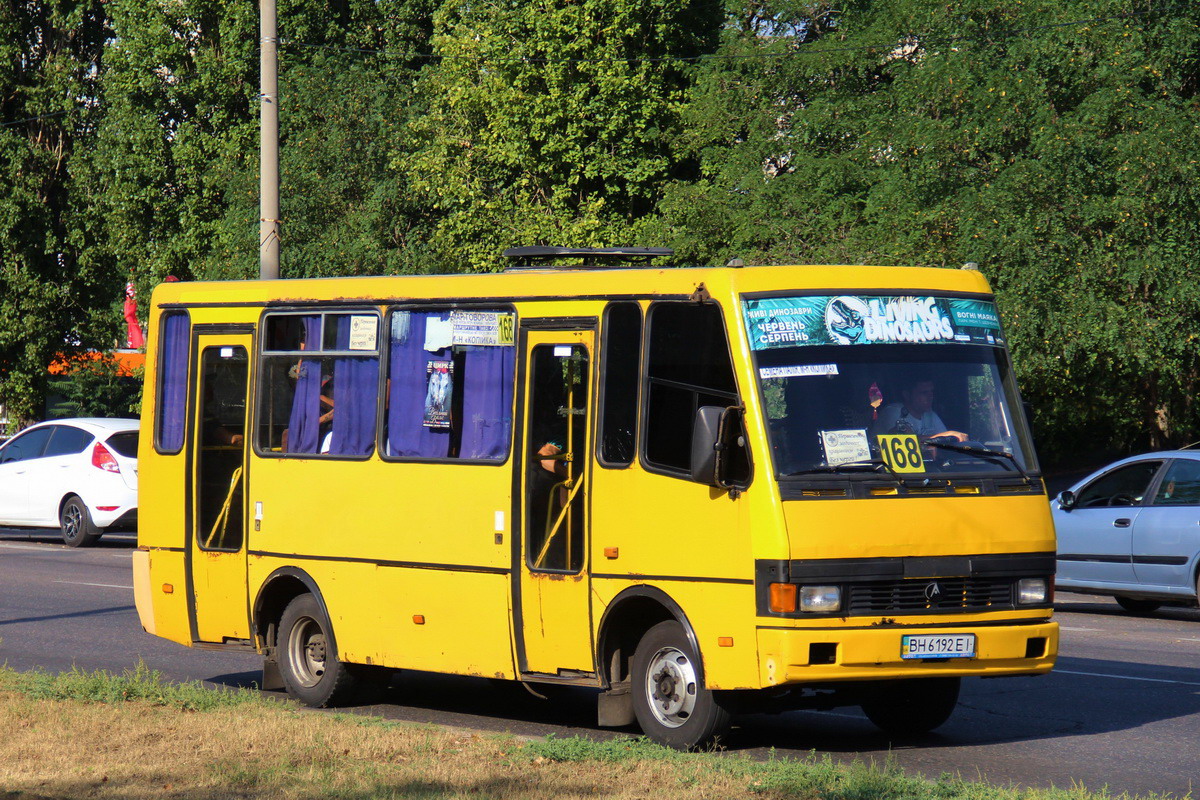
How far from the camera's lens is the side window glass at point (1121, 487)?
650 inches

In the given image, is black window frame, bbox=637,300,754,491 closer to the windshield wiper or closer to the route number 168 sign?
the route number 168 sign

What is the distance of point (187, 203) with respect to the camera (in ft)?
138

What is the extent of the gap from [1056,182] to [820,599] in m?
15.4

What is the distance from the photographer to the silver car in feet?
51.8

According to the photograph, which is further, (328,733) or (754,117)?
(754,117)

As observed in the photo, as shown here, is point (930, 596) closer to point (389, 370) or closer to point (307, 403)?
point (389, 370)

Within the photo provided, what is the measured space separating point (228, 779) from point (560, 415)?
281 cm

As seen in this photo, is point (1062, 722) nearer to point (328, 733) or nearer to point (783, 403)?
point (783, 403)

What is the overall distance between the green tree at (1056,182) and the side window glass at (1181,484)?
5.91m

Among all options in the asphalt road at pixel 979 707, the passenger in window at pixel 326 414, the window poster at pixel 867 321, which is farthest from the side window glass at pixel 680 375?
the passenger in window at pixel 326 414

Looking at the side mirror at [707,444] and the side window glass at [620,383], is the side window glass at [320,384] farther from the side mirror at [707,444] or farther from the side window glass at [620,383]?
the side mirror at [707,444]

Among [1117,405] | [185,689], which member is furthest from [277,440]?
[1117,405]

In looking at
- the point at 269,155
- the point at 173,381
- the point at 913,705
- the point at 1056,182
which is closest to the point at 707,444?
the point at 913,705

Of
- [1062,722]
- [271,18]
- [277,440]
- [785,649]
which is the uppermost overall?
[271,18]
